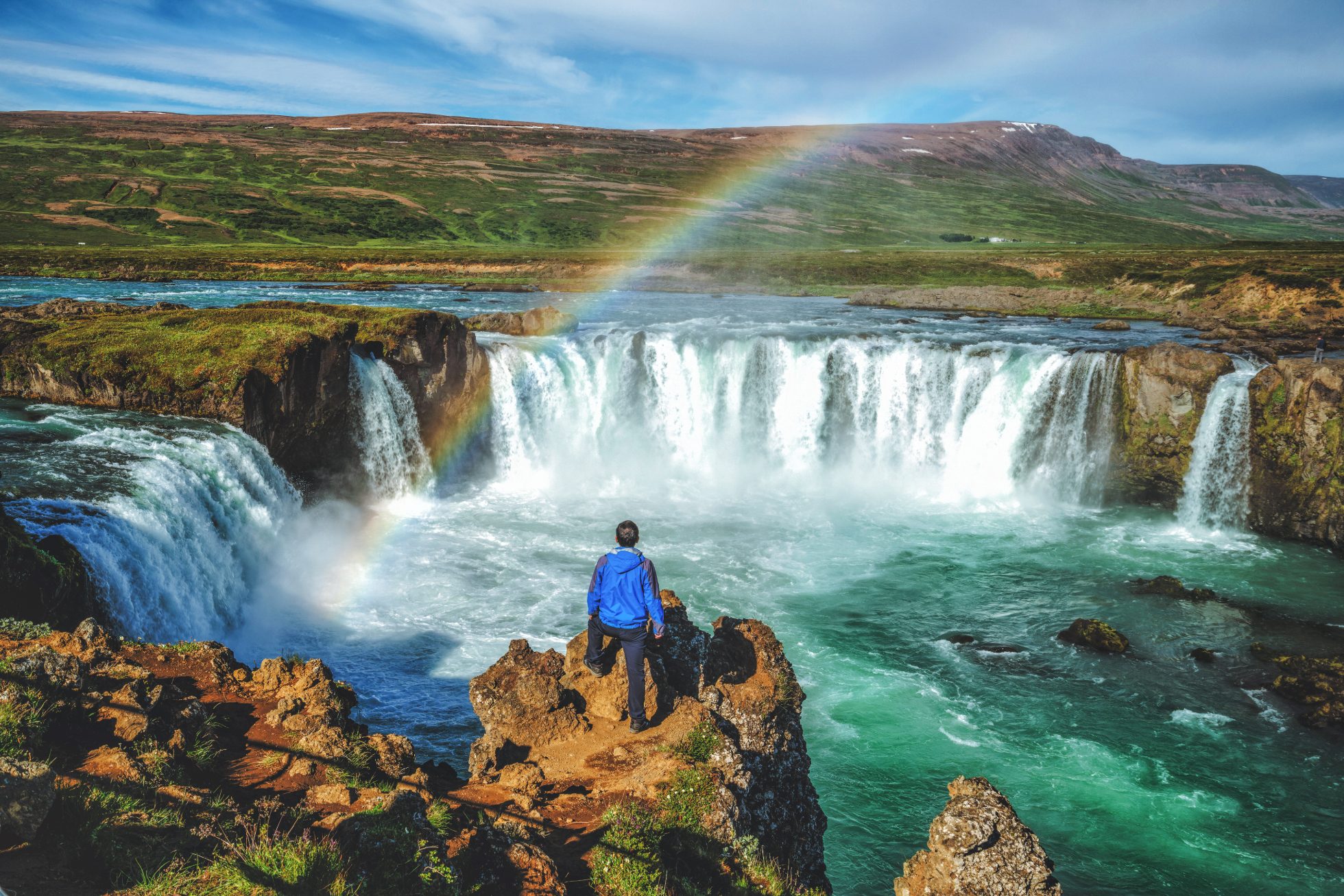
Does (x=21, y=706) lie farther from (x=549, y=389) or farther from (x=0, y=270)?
(x=0, y=270)

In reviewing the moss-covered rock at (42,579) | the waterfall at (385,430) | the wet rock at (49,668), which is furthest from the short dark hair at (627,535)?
the waterfall at (385,430)

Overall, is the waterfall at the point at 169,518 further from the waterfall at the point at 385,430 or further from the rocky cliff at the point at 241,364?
the waterfall at the point at 385,430

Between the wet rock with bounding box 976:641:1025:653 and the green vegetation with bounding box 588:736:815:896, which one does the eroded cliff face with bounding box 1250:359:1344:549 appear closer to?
the wet rock with bounding box 976:641:1025:653

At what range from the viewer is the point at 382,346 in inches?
1119

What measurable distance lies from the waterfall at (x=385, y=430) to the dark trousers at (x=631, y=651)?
19.6 m

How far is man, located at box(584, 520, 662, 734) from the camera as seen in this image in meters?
9.30

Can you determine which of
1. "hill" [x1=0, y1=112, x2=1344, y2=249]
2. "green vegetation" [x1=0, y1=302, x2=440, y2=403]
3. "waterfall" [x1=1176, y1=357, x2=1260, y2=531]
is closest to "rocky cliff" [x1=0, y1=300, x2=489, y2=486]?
"green vegetation" [x1=0, y1=302, x2=440, y2=403]

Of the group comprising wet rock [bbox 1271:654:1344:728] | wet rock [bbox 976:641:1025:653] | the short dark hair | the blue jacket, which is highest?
the short dark hair

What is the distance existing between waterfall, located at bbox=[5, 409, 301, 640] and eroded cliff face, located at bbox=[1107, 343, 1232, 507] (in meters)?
28.9

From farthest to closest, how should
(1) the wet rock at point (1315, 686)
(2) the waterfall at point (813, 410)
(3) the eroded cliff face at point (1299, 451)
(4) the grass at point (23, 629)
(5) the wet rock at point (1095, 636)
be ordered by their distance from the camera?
1. (2) the waterfall at point (813, 410)
2. (3) the eroded cliff face at point (1299, 451)
3. (5) the wet rock at point (1095, 636)
4. (1) the wet rock at point (1315, 686)
5. (4) the grass at point (23, 629)

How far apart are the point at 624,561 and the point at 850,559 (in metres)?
17.2

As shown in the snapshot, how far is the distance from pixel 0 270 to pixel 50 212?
207ft

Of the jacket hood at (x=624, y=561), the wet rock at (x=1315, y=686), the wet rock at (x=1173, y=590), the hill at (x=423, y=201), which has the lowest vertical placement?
the wet rock at (x=1315, y=686)

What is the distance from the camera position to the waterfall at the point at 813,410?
1230 inches
